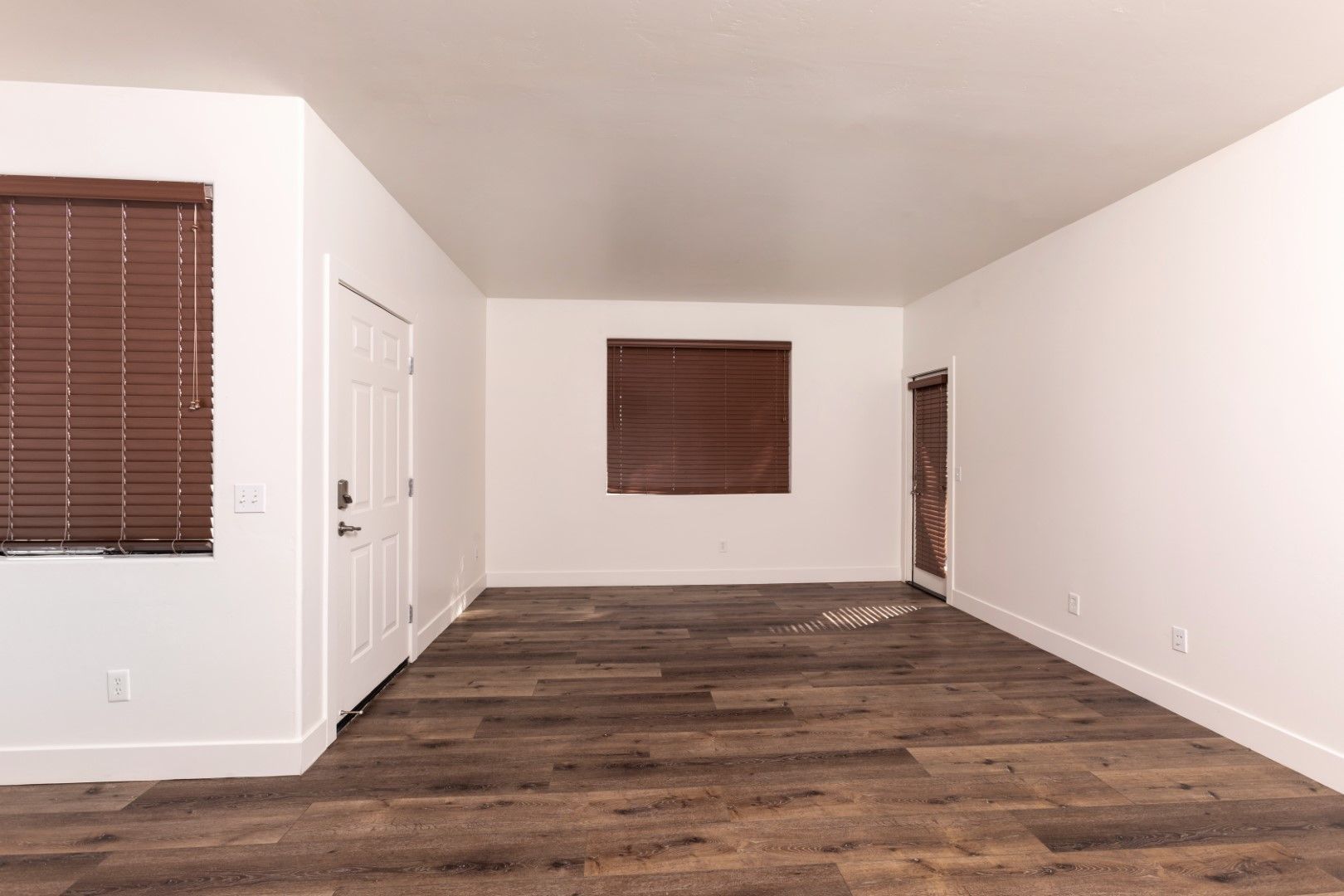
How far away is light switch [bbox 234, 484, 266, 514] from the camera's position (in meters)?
2.51

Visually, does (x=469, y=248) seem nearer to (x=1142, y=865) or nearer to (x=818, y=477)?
(x=818, y=477)

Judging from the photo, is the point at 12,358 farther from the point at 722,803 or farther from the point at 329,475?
the point at 722,803

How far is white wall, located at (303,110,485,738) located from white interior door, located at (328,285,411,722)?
0.10 metres

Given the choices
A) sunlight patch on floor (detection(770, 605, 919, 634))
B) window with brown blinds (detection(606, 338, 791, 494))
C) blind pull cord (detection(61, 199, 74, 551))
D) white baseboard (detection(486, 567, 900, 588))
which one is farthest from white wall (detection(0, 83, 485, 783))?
window with brown blinds (detection(606, 338, 791, 494))

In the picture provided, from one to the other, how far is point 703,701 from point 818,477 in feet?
10.8

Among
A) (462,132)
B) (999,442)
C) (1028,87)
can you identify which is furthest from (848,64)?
(999,442)

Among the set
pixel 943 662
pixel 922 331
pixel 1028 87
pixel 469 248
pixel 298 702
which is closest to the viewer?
pixel 1028 87

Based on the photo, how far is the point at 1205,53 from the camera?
2191 millimetres

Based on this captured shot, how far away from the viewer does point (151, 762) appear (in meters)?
2.48

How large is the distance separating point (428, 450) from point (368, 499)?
38.3 inches

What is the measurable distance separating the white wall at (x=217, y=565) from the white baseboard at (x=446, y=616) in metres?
1.39

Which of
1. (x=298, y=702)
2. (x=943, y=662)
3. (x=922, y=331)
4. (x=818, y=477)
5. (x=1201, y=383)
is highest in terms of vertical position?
(x=922, y=331)

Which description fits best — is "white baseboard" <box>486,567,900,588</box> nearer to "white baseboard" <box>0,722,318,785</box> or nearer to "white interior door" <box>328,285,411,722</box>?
"white interior door" <box>328,285,411,722</box>

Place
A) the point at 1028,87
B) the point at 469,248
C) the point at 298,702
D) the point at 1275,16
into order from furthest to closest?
the point at 469,248, the point at 298,702, the point at 1028,87, the point at 1275,16
